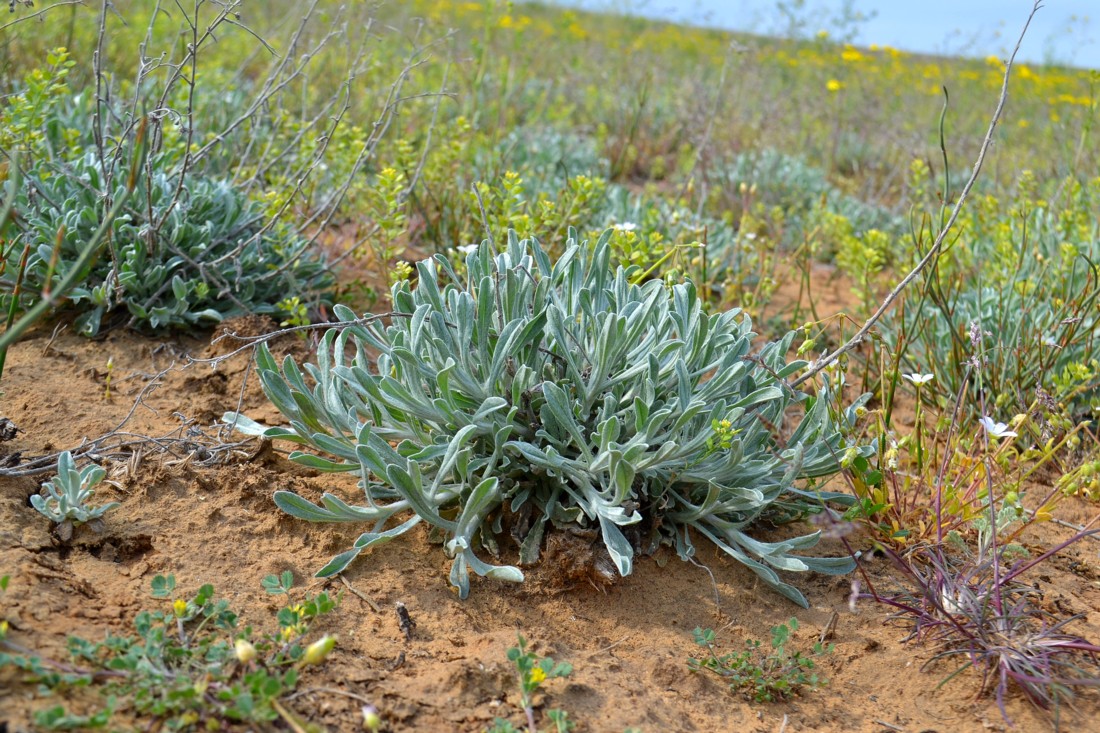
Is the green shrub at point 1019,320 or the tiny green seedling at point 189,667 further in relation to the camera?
the green shrub at point 1019,320

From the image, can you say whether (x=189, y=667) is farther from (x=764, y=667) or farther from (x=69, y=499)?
(x=764, y=667)

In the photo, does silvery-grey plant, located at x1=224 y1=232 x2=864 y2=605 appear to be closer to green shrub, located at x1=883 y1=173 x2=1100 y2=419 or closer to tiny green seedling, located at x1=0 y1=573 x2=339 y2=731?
tiny green seedling, located at x1=0 y1=573 x2=339 y2=731

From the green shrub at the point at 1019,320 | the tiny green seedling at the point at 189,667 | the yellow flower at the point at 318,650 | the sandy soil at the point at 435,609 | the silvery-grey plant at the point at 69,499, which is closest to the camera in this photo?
the tiny green seedling at the point at 189,667

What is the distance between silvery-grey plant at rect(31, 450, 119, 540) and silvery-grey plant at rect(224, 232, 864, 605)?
45cm

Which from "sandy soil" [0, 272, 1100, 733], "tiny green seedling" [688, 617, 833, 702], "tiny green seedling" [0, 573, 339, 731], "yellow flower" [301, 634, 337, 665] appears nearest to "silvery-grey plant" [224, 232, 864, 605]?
"sandy soil" [0, 272, 1100, 733]

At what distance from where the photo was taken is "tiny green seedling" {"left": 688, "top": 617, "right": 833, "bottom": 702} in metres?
2.21

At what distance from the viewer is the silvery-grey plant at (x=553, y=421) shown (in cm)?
242

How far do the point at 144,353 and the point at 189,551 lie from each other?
1.31 m

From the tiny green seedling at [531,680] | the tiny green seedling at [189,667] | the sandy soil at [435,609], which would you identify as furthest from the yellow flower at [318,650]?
the tiny green seedling at [531,680]

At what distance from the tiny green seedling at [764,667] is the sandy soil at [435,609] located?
35 mm

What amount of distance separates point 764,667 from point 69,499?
5.91 feet

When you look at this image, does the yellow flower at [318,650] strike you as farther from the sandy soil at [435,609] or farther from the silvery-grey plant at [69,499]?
the silvery-grey plant at [69,499]

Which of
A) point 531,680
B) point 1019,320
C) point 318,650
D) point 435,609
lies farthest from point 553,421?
point 1019,320

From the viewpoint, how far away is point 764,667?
2283 millimetres
